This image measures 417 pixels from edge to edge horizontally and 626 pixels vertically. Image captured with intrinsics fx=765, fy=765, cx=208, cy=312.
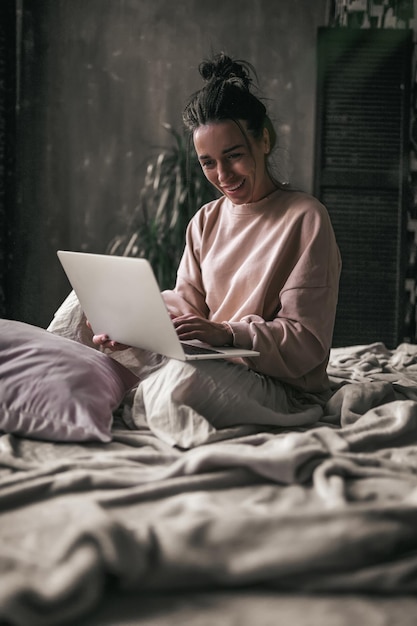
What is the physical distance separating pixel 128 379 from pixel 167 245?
7.73 feet

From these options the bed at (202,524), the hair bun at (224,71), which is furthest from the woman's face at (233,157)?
the bed at (202,524)

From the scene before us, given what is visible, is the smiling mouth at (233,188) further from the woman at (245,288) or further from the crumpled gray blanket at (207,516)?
the crumpled gray blanket at (207,516)

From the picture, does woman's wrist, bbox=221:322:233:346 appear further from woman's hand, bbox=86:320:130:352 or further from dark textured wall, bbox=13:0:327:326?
dark textured wall, bbox=13:0:327:326

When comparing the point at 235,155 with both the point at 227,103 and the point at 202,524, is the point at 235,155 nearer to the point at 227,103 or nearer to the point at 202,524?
the point at 227,103

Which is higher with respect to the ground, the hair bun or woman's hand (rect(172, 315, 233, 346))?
the hair bun


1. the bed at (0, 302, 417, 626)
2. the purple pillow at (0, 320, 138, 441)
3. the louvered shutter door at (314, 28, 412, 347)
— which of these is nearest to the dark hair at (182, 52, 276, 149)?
the purple pillow at (0, 320, 138, 441)

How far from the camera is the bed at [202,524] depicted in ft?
2.84

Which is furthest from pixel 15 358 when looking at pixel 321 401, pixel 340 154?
pixel 340 154

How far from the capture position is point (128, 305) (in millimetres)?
1567

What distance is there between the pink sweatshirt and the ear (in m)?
0.11

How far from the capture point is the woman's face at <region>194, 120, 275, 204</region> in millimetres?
1895

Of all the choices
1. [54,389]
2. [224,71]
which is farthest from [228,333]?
[224,71]

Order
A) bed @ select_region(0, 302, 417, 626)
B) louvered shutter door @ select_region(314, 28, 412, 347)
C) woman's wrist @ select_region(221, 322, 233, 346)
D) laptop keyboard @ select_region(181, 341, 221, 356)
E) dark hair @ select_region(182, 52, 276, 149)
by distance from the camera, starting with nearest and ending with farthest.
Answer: bed @ select_region(0, 302, 417, 626)
laptop keyboard @ select_region(181, 341, 221, 356)
woman's wrist @ select_region(221, 322, 233, 346)
dark hair @ select_region(182, 52, 276, 149)
louvered shutter door @ select_region(314, 28, 412, 347)

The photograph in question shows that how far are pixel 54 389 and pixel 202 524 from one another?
65 cm
